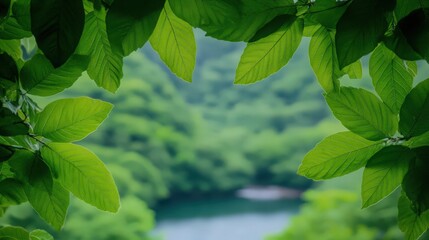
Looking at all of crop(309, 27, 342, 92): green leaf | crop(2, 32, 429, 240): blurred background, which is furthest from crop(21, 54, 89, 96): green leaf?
crop(2, 32, 429, 240): blurred background

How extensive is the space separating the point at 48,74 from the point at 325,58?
131mm

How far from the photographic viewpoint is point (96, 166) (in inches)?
8.6

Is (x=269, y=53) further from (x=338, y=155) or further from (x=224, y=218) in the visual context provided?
(x=224, y=218)

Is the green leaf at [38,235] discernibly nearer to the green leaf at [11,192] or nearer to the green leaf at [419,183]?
the green leaf at [11,192]

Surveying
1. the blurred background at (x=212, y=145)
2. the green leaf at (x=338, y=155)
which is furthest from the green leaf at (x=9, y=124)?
the blurred background at (x=212, y=145)

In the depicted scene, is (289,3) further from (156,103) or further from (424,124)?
(156,103)

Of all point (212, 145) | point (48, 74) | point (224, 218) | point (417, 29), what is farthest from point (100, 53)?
point (212, 145)

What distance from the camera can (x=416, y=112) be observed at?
0.64 feet

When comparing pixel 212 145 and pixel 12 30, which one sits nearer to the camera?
pixel 12 30

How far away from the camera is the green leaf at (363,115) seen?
209 millimetres

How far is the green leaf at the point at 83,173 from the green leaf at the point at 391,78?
0.14 metres

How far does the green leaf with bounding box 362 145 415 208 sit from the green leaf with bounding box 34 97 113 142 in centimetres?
12

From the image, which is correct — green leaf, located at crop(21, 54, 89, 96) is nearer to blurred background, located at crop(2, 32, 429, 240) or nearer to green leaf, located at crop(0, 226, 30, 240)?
green leaf, located at crop(0, 226, 30, 240)

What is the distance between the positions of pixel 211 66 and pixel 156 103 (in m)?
1.74
